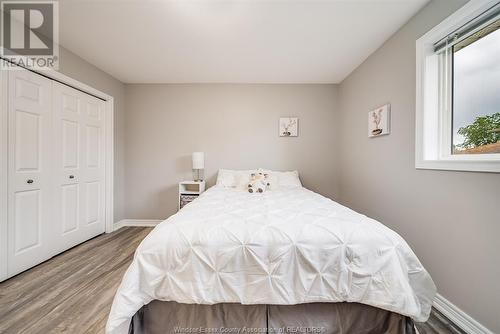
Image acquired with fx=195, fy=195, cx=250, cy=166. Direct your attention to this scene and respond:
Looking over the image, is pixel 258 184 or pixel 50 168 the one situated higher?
pixel 50 168

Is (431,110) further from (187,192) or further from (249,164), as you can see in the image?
(187,192)

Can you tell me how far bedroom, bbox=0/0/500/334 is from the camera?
1095 millimetres

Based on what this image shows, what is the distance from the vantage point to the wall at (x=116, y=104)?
99.8 inches

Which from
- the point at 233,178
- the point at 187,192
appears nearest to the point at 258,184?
the point at 233,178

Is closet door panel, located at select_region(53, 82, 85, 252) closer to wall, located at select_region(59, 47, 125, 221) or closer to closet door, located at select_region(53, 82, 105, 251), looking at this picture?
closet door, located at select_region(53, 82, 105, 251)

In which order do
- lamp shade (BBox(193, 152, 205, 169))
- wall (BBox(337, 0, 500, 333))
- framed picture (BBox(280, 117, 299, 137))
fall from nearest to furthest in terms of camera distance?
wall (BBox(337, 0, 500, 333)), lamp shade (BBox(193, 152, 205, 169)), framed picture (BBox(280, 117, 299, 137))

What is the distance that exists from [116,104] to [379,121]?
3753mm

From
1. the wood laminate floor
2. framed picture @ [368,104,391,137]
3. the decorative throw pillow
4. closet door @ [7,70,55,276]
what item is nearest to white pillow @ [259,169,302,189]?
the decorative throw pillow

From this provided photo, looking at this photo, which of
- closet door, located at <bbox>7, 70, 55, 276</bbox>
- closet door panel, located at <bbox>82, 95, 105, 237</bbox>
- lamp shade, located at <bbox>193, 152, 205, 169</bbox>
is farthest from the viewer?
lamp shade, located at <bbox>193, 152, 205, 169</bbox>

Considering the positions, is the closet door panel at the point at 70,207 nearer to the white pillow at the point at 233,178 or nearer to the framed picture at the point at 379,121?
the white pillow at the point at 233,178

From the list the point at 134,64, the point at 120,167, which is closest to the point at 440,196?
the point at 134,64

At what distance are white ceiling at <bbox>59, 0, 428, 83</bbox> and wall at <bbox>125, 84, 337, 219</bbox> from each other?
419 mm

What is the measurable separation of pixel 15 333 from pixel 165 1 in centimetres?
257

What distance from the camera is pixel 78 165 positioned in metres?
2.50
